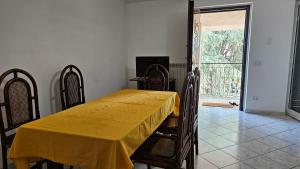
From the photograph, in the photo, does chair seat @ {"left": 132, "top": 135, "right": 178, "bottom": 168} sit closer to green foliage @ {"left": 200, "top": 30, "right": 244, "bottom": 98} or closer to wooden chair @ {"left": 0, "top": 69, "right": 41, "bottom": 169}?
wooden chair @ {"left": 0, "top": 69, "right": 41, "bottom": 169}

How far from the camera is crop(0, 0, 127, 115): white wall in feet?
7.41

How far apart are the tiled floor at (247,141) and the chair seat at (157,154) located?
0.70m

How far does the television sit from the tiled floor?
1327 mm

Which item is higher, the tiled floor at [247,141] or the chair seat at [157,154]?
the chair seat at [157,154]

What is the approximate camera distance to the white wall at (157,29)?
4.58m

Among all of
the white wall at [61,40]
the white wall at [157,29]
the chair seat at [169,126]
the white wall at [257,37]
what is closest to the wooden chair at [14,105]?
the white wall at [61,40]

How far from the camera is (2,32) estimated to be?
2.12 meters

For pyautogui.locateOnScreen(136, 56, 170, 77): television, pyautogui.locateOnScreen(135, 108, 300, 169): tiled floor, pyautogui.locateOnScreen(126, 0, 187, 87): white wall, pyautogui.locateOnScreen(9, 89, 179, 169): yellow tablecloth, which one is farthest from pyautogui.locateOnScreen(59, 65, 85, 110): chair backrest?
pyautogui.locateOnScreen(126, 0, 187, 87): white wall

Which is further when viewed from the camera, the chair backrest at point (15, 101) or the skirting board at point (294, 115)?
the skirting board at point (294, 115)

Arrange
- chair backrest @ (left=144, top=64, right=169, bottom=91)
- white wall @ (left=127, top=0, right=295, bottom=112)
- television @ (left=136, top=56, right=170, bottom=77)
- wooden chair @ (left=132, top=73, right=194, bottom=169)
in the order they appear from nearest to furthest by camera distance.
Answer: wooden chair @ (left=132, top=73, right=194, bottom=169), chair backrest @ (left=144, top=64, right=169, bottom=91), white wall @ (left=127, top=0, right=295, bottom=112), television @ (left=136, top=56, right=170, bottom=77)

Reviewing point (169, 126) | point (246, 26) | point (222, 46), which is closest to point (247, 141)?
point (169, 126)

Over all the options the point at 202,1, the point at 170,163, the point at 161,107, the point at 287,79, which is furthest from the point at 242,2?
the point at 170,163

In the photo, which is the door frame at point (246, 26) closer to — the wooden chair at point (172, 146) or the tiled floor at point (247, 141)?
the tiled floor at point (247, 141)

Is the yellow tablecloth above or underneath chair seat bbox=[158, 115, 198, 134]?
above
